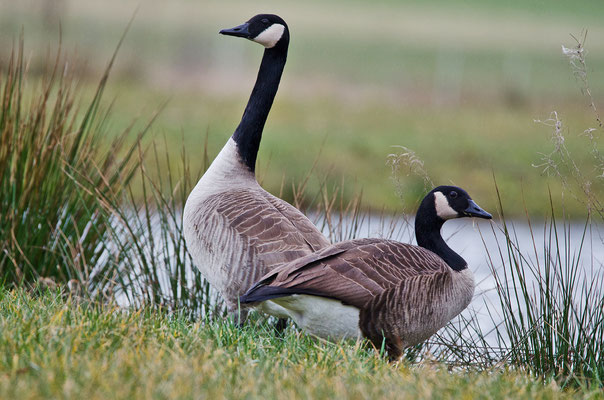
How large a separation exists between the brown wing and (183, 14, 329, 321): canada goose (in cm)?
43

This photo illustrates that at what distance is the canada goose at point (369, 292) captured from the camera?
14.4 ft

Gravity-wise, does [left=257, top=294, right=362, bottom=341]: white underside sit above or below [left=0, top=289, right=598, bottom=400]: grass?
below

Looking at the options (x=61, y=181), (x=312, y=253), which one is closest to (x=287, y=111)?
(x=61, y=181)

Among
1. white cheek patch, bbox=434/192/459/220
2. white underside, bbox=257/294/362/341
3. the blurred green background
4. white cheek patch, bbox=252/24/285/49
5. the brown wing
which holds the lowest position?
the blurred green background

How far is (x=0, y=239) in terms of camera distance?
234 inches

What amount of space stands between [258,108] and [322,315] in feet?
7.32

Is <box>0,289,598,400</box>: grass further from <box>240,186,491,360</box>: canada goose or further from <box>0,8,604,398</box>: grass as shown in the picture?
<box>240,186,491,360</box>: canada goose

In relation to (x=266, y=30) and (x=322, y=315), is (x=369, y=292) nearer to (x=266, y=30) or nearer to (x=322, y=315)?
(x=322, y=315)

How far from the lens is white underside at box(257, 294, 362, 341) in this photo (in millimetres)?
4438

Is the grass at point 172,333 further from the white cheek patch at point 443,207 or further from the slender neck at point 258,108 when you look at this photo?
the slender neck at point 258,108

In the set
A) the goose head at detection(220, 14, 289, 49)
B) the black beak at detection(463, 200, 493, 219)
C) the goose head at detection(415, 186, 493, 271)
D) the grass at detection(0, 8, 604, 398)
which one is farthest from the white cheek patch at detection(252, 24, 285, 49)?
the black beak at detection(463, 200, 493, 219)

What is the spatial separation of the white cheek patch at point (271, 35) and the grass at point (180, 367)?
2.75m

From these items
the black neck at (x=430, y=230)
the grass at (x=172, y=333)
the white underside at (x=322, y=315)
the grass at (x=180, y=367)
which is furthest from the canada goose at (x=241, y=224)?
the grass at (x=180, y=367)

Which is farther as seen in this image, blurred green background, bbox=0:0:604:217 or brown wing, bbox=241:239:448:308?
blurred green background, bbox=0:0:604:217
